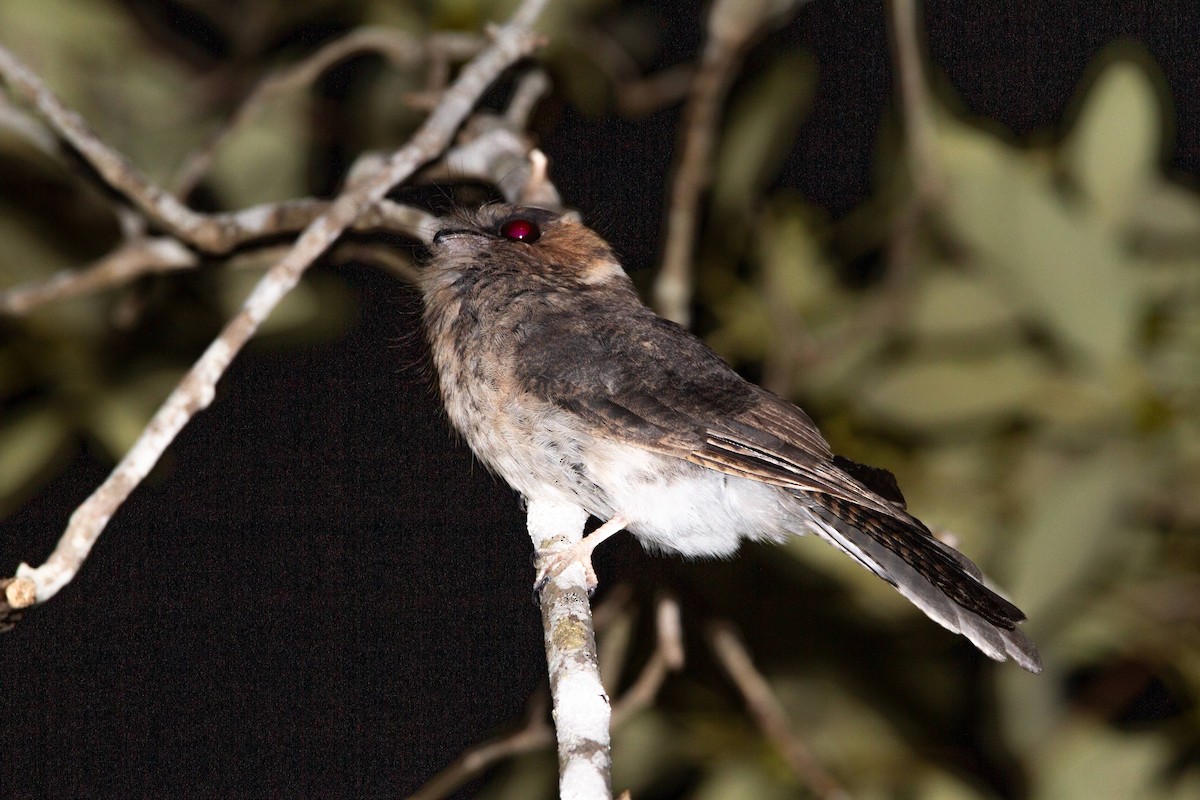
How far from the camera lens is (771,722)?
2.48 metres

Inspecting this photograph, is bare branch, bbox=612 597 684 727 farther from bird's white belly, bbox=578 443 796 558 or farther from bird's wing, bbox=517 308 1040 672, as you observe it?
bird's wing, bbox=517 308 1040 672

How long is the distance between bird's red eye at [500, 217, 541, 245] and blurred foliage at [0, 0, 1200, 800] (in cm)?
72

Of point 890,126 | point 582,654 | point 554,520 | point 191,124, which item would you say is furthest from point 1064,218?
point 191,124

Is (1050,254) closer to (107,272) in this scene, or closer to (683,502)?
(683,502)

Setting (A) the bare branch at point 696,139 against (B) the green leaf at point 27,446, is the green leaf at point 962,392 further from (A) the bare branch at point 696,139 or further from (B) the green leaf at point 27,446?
(B) the green leaf at point 27,446

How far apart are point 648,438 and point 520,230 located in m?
0.63

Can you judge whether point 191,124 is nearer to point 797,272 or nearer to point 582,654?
point 797,272

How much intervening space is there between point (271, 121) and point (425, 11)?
0.52 meters

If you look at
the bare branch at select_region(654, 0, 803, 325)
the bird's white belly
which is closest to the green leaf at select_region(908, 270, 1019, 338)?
the bare branch at select_region(654, 0, 803, 325)

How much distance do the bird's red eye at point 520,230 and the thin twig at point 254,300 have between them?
8.2 inches

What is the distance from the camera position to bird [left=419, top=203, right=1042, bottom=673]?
74.0 inches

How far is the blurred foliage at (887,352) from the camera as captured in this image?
2.32 metres

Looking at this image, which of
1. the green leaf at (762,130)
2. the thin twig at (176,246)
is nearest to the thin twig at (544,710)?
the thin twig at (176,246)

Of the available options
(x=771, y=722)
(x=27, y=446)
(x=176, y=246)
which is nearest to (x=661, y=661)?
(x=771, y=722)
